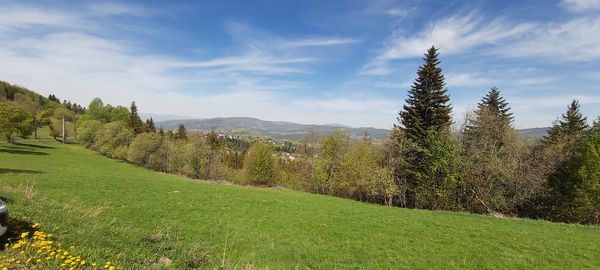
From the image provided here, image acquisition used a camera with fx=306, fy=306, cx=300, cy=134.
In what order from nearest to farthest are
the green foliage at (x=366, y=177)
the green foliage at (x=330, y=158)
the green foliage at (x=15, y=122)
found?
the green foliage at (x=366, y=177) < the green foliage at (x=15, y=122) < the green foliage at (x=330, y=158)

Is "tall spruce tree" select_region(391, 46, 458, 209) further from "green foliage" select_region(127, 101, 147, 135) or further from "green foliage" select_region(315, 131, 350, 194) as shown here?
"green foliage" select_region(127, 101, 147, 135)

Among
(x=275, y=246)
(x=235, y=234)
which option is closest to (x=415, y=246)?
(x=275, y=246)

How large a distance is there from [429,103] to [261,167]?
1511 inches

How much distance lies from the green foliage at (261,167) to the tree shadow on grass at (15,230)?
183ft

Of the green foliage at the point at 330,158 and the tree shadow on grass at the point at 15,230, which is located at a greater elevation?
the tree shadow on grass at the point at 15,230

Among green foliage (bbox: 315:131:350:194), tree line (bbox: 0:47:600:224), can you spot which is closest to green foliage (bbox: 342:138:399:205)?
tree line (bbox: 0:47:600:224)

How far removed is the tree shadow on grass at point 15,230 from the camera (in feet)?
23.4

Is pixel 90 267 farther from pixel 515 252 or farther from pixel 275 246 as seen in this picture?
pixel 515 252

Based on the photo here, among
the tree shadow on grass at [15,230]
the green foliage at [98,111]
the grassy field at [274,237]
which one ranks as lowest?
the grassy field at [274,237]

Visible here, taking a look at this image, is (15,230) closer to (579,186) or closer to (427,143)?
(427,143)

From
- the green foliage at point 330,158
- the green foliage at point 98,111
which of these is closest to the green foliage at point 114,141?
the green foliage at point 98,111

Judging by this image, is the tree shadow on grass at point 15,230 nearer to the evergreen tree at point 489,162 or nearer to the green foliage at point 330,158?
the evergreen tree at point 489,162

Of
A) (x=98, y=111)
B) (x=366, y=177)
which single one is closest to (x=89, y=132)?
(x=98, y=111)

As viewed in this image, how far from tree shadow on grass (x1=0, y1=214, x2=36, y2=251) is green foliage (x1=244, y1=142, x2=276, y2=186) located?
55916 mm
